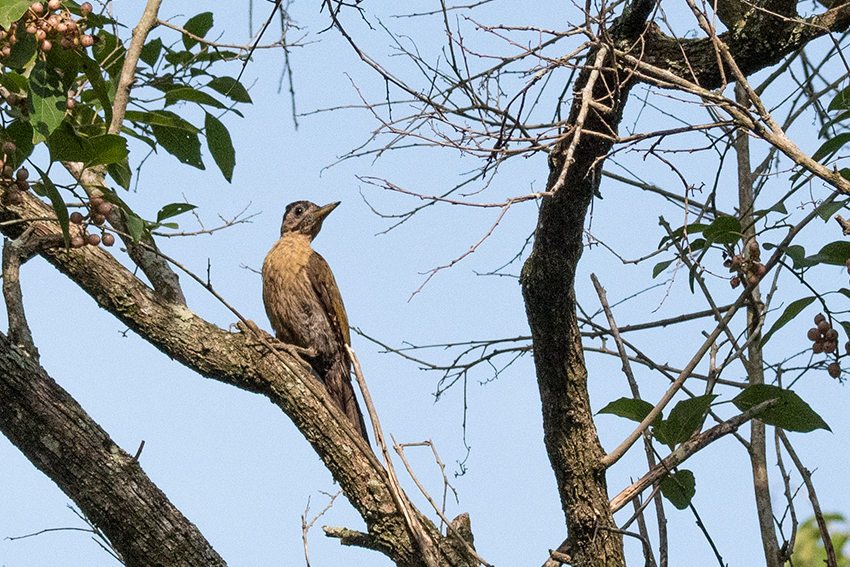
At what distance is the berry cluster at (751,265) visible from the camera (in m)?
2.83

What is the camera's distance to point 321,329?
4.95 m

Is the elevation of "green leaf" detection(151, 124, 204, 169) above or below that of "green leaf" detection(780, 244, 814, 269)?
above

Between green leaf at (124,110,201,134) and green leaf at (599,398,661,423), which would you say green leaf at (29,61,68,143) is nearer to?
green leaf at (124,110,201,134)

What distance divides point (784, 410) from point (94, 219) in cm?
219

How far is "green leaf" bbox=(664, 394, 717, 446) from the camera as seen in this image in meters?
2.76

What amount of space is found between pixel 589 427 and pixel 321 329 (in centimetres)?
225

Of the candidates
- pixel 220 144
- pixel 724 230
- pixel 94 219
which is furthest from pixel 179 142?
pixel 724 230

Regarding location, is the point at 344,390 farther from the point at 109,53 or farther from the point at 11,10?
the point at 11,10

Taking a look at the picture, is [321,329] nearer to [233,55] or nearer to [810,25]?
[233,55]

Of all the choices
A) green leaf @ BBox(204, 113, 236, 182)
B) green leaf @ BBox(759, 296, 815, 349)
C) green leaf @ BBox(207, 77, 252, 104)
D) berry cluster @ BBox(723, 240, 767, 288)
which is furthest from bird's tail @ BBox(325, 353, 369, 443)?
green leaf @ BBox(759, 296, 815, 349)

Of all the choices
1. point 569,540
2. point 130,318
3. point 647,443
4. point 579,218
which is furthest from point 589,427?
point 130,318

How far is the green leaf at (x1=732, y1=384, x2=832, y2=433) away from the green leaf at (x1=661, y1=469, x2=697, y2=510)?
30cm

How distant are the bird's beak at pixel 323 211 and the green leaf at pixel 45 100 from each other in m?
3.19

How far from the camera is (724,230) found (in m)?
2.74
